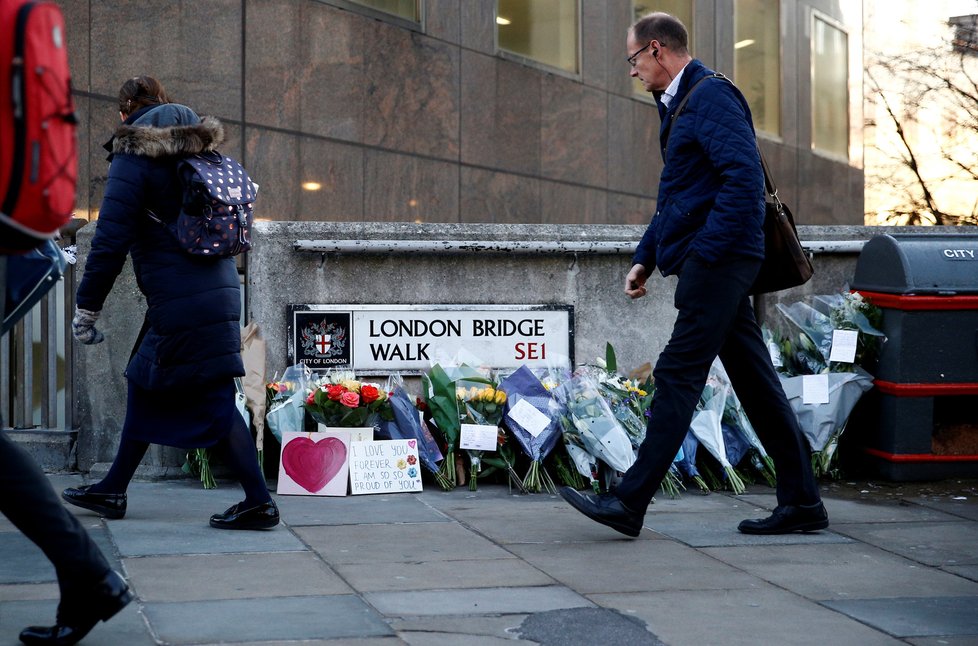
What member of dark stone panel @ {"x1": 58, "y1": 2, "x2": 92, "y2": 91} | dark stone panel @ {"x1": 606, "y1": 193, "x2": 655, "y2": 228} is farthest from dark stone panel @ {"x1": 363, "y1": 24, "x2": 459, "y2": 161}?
dark stone panel @ {"x1": 606, "y1": 193, "x2": 655, "y2": 228}

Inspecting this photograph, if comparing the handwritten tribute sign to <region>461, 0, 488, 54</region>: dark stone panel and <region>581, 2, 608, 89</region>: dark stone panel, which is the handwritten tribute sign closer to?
<region>461, 0, 488, 54</region>: dark stone panel

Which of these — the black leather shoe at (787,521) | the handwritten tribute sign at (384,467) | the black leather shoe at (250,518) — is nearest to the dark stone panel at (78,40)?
the handwritten tribute sign at (384,467)

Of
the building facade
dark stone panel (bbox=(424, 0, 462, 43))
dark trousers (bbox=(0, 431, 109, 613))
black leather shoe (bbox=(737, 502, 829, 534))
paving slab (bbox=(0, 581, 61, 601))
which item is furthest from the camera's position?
dark stone panel (bbox=(424, 0, 462, 43))

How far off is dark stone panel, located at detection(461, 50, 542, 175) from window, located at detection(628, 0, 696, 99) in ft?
7.42

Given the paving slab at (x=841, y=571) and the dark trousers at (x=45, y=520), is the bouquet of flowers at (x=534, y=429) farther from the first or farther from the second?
the dark trousers at (x=45, y=520)

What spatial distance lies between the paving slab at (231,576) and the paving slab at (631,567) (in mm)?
780

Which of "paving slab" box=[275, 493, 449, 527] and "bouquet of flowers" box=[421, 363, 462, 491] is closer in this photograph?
"paving slab" box=[275, 493, 449, 527]

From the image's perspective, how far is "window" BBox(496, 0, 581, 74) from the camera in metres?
13.2

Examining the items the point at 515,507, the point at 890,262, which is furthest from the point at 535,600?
the point at 890,262

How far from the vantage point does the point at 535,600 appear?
388cm

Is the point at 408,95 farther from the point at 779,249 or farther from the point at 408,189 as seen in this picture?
the point at 779,249

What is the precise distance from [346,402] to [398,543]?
1.31 meters

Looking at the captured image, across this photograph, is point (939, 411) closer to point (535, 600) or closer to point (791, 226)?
point (791, 226)

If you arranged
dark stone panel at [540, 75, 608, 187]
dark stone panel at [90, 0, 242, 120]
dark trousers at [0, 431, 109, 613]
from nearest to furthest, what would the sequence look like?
1. dark trousers at [0, 431, 109, 613]
2. dark stone panel at [90, 0, 242, 120]
3. dark stone panel at [540, 75, 608, 187]
